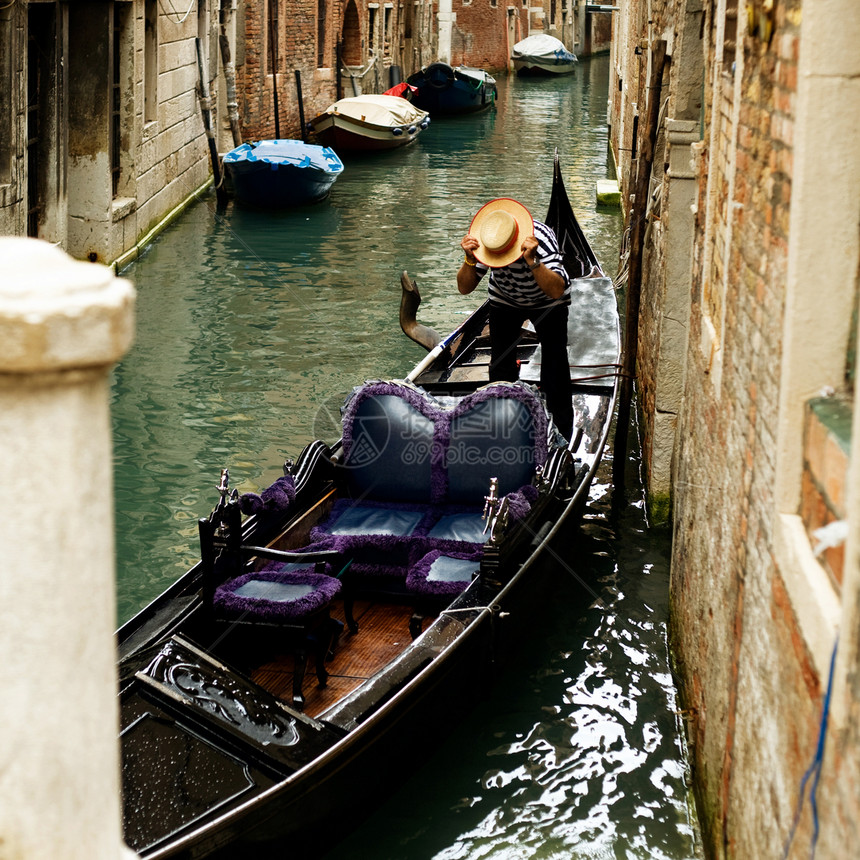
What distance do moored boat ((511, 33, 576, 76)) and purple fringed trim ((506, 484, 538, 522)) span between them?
25.0m

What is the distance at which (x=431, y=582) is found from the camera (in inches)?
133

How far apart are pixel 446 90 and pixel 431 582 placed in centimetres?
1687

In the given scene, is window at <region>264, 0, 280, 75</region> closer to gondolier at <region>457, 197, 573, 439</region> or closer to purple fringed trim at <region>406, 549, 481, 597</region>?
gondolier at <region>457, 197, 573, 439</region>

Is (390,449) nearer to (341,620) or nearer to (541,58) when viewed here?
(341,620)

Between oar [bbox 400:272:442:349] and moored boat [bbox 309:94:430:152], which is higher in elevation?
moored boat [bbox 309:94:430:152]

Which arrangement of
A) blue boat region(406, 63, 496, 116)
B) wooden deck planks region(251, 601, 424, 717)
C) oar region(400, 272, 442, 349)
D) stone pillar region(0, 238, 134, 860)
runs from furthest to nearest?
blue boat region(406, 63, 496, 116)
oar region(400, 272, 442, 349)
wooden deck planks region(251, 601, 424, 717)
stone pillar region(0, 238, 134, 860)

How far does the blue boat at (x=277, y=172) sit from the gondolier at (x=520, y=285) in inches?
246

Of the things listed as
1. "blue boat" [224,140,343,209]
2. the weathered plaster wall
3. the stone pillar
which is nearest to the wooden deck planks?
the stone pillar

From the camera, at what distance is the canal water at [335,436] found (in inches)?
118

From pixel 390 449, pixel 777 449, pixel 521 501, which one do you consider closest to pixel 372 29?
pixel 390 449

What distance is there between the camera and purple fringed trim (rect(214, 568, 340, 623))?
302cm

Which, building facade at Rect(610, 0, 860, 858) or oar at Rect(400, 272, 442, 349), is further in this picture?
oar at Rect(400, 272, 442, 349)

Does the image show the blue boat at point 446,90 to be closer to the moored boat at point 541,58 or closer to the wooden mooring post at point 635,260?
the moored boat at point 541,58

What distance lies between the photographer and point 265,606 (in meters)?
3.03
